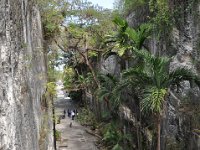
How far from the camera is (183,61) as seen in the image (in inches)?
494

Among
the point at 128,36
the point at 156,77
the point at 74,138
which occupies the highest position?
the point at 128,36

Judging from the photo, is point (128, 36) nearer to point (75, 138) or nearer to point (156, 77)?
point (156, 77)

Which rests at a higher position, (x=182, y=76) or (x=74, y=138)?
(x=182, y=76)

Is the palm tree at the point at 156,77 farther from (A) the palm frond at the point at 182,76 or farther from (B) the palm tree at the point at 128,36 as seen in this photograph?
(B) the palm tree at the point at 128,36

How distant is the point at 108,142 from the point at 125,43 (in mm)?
6291

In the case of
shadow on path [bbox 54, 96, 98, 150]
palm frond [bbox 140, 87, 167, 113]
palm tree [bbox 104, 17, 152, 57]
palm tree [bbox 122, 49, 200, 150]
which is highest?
palm tree [bbox 104, 17, 152, 57]

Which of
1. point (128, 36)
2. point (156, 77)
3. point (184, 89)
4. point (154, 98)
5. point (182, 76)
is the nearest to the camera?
point (154, 98)

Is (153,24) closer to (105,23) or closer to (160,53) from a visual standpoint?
(160,53)

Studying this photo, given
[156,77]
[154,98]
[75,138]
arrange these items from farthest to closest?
[75,138] < [156,77] < [154,98]

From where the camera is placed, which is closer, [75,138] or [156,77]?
[156,77]

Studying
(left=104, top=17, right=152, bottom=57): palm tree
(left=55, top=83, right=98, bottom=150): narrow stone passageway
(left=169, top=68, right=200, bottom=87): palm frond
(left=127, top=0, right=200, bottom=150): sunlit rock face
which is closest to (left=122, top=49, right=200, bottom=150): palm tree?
(left=169, top=68, right=200, bottom=87): palm frond

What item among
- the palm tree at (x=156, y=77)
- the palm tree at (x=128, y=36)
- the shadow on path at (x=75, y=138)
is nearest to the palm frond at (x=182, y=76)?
the palm tree at (x=156, y=77)

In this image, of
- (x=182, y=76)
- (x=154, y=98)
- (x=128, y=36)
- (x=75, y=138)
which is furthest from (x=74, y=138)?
(x=154, y=98)

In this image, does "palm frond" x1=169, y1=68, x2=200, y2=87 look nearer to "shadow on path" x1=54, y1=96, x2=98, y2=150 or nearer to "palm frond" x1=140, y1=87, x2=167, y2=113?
"palm frond" x1=140, y1=87, x2=167, y2=113
